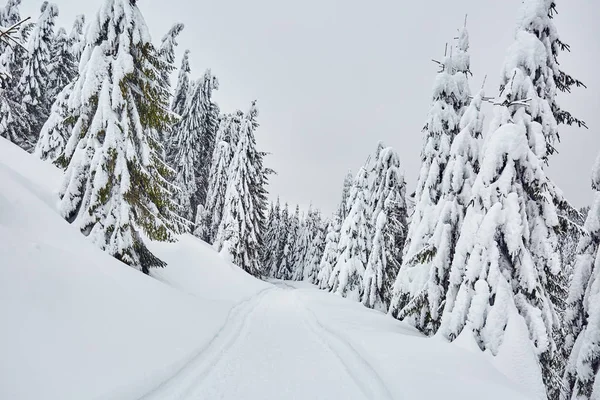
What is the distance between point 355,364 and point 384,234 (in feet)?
54.5

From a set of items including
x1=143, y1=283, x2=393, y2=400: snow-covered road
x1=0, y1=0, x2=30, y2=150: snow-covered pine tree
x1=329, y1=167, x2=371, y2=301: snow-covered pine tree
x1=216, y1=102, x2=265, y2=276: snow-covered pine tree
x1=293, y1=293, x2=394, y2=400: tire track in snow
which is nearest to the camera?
x1=143, y1=283, x2=393, y2=400: snow-covered road

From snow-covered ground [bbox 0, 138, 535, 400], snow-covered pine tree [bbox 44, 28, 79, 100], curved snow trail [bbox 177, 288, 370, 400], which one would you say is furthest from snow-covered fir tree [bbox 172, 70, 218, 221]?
curved snow trail [bbox 177, 288, 370, 400]

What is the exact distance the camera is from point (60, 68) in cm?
3048

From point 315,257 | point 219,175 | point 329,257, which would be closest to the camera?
point 329,257

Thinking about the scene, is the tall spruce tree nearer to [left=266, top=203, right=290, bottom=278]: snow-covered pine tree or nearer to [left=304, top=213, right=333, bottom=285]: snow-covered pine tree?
[left=304, top=213, right=333, bottom=285]: snow-covered pine tree

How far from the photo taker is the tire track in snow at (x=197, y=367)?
191 inches

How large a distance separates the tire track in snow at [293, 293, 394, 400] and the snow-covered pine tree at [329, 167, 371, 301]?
14265mm

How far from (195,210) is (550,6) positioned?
120 feet

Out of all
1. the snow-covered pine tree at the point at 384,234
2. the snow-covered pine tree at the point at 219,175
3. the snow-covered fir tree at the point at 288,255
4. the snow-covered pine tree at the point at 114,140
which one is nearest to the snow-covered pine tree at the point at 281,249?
the snow-covered fir tree at the point at 288,255

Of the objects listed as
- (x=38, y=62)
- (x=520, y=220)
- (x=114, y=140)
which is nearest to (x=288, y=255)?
(x=38, y=62)

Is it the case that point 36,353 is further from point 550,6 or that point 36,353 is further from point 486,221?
point 550,6

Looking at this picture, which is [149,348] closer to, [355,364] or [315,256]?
[355,364]

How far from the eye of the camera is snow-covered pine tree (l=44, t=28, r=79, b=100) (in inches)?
1196

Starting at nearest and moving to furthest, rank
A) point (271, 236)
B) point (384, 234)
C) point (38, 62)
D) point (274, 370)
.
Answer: point (274, 370) < point (384, 234) < point (38, 62) < point (271, 236)
